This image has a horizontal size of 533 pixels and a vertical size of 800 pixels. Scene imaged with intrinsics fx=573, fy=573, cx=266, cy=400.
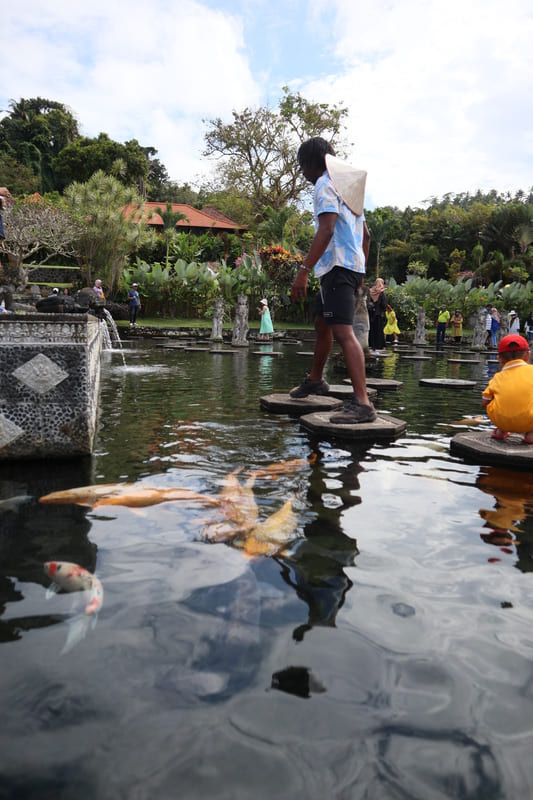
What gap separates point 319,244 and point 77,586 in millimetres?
3275

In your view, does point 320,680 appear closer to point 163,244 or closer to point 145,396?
point 145,396

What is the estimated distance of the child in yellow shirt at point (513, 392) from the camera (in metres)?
3.69

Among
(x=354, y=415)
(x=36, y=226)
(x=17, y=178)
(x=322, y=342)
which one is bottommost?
(x=354, y=415)

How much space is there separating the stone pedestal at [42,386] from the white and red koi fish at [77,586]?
1.35 m

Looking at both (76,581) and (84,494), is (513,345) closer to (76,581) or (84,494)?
(84,494)

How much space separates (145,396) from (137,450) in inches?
102

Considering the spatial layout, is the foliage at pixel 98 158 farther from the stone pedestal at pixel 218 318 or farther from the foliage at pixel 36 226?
the stone pedestal at pixel 218 318

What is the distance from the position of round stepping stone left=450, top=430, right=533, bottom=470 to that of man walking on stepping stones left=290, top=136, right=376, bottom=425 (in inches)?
31.1

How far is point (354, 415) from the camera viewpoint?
4.49 m

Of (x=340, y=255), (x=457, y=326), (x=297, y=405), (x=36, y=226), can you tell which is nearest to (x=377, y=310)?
(x=457, y=326)

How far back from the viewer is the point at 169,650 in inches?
60.7

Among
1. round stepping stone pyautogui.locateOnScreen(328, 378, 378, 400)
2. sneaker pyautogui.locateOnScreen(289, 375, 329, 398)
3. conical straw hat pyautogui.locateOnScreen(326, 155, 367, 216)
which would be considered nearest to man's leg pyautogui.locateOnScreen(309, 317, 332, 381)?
sneaker pyautogui.locateOnScreen(289, 375, 329, 398)

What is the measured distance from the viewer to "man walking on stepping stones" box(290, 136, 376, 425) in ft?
14.4

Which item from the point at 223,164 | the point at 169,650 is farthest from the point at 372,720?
the point at 223,164
